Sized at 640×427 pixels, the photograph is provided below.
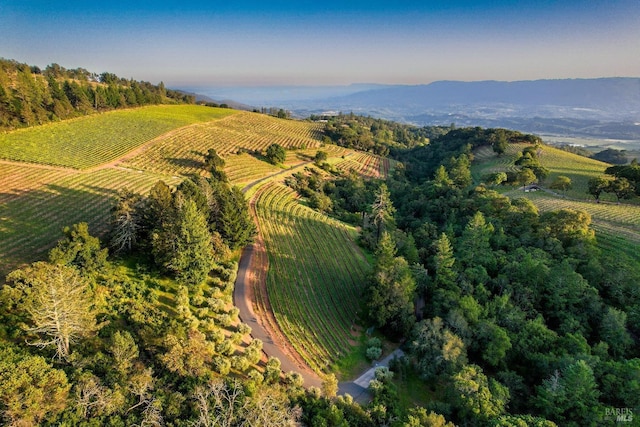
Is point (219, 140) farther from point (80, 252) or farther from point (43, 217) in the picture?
point (80, 252)

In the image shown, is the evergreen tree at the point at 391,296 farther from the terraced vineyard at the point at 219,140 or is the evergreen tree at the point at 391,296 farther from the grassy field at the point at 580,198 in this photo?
the terraced vineyard at the point at 219,140

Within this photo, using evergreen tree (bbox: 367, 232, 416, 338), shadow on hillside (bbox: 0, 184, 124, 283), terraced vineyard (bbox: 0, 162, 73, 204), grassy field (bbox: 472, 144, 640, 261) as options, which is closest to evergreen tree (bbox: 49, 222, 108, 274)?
shadow on hillside (bbox: 0, 184, 124, 283)

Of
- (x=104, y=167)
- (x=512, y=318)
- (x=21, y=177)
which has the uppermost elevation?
(x=21, y=177)

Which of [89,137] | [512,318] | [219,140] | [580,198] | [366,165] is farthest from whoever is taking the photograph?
[366,165]

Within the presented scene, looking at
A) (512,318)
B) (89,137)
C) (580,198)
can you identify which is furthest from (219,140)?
(580,198)

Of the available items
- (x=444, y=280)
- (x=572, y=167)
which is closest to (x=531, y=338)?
(x=444, y=280)

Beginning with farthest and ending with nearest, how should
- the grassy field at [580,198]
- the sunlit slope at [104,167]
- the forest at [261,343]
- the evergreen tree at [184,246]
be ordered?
1. the grassy field at [580,198]
2. the sunlit slope at [104,167]
3. the evergreen tree at [184,246]
4. the forest at [261,343]

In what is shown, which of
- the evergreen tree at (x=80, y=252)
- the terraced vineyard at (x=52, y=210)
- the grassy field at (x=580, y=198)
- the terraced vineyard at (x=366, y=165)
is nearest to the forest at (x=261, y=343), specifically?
the evergreen tree at (x=80, y=252)
